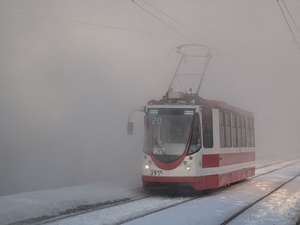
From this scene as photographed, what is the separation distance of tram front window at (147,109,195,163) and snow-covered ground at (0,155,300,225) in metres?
1.56

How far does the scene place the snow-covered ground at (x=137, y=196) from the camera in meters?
9.77

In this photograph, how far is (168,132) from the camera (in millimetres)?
14078

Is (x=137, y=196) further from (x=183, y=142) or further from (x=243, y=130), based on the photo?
(x=243, y=130)

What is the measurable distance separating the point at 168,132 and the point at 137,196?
7.47 feet

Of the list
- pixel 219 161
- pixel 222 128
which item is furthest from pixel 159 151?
pixel 222 128

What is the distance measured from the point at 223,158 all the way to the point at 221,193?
115 centimetres

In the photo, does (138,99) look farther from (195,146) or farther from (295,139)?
(295,139)

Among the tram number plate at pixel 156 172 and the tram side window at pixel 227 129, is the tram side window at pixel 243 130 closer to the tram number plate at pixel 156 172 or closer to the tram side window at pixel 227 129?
the tram side window at pixel 227 129

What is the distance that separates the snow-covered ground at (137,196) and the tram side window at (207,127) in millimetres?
1658

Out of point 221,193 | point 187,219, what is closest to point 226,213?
point 187,219

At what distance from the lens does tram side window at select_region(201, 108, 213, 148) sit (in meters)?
14.3

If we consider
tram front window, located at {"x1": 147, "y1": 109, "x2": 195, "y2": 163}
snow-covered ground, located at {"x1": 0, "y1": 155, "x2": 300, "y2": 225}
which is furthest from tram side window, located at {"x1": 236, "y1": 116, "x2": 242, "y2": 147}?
tram front window, located at {"x1": 147, "y1": 109, "x2": 195, "y2": 163}

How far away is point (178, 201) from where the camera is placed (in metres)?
13.3

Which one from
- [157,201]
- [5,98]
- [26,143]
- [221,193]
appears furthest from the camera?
[26,143]
